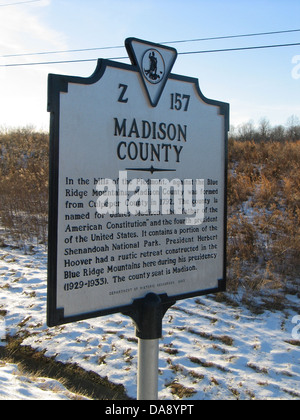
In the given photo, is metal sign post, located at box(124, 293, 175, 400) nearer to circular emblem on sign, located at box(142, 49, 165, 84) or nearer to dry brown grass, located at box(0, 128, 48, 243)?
circular emblem on sign, located at box(142, 49, 165, 84)

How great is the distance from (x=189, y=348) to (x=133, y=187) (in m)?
2.99

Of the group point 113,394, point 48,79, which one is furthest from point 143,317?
point 113,394

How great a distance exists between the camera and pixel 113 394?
3.78 m

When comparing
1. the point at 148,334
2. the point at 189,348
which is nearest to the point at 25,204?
the point at 189,348

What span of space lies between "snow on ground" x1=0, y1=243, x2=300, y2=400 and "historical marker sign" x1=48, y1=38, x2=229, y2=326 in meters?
1.70

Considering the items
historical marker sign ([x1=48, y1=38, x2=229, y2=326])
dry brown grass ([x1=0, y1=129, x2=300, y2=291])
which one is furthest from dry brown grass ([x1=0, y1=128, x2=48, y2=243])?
historical marker sign ([x1=48, y1=38, x2=229, y2=326])

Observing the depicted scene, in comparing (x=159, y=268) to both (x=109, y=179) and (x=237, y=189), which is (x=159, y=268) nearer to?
(x=109, y=179)

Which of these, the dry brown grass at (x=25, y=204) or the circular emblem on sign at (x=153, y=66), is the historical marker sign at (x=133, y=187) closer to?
the circular emblem on sign at (x=153, y=66)

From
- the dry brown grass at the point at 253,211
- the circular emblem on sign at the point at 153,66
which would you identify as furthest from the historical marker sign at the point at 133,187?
the dry brown grass at the point at 253,211

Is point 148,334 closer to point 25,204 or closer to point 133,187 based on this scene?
point 133,187

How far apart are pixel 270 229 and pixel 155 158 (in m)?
6.15

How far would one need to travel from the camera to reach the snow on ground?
3762mm

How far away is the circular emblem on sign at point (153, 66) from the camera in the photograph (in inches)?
87.4

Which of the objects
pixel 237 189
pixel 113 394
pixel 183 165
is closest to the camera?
pixel 183 165
